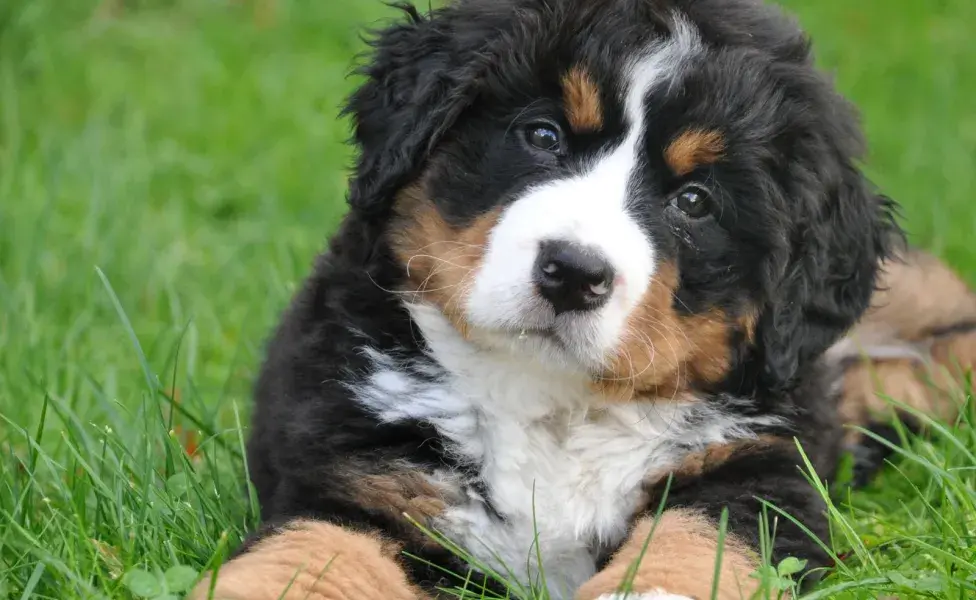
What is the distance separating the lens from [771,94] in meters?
2.89

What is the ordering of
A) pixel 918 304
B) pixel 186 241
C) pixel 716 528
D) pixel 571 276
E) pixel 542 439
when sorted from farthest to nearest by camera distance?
pixel 186 241 < pixel 918 304 < pixel 542 439 < pixel 716 528 < pixel 571 276

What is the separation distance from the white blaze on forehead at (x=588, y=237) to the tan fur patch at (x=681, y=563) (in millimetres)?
405

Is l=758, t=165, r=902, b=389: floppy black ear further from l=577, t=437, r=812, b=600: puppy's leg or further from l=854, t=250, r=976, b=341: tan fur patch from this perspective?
l=854, t=250, r=976, b=341: tan fur patch

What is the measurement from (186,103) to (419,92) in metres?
4.12

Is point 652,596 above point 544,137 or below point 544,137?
below

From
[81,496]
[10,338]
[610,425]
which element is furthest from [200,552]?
[10,338]

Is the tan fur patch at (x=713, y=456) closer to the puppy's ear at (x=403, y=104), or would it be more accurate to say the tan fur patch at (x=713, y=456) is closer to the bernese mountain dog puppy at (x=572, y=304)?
the bernese mountain dog puppy at (x=572, y=304)

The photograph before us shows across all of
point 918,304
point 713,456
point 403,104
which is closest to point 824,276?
point 713,456

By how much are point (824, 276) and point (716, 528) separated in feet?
2.35

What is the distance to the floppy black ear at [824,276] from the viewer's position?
2947mm

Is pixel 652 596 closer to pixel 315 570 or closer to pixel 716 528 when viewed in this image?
pixel 716 528

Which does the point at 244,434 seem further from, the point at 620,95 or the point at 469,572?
the point at 620,95

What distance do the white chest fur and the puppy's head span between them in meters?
0.10

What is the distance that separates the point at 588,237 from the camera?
2574mm
